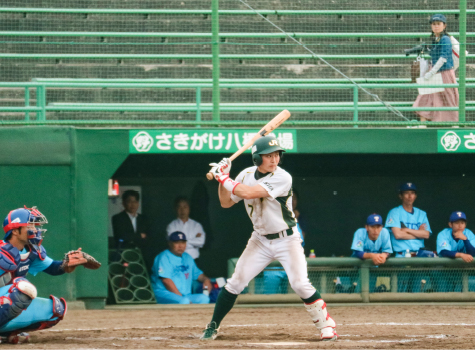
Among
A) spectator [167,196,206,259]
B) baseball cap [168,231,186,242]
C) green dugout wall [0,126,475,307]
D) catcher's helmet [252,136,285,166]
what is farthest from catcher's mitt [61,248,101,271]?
spectator [167,196,206,259]

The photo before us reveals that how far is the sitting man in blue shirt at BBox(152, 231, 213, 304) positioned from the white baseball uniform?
285 centimetres

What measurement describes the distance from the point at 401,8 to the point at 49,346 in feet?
22.5

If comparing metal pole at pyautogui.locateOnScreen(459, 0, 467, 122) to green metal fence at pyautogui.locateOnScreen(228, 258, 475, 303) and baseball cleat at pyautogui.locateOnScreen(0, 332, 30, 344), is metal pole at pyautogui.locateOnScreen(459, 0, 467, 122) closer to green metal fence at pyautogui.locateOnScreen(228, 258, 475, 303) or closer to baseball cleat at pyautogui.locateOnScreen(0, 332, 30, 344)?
green metal fence at pyautogui.locateOnScreen(228, 258, 475, 303)

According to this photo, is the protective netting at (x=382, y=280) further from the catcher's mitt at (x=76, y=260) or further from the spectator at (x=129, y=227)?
the catcher's mitt at (x=76, y=260)

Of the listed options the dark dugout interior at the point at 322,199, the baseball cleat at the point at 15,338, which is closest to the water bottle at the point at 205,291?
the dark dugout interior at the point at 322,199

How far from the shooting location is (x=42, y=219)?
17.3 ft

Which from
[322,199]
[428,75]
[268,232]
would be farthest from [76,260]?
[322,199]

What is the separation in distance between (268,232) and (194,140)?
2686 mm

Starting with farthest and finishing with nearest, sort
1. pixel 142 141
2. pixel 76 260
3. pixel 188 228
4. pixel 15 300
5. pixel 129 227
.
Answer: pixel 188 228 → pixel 129 227 → pixel 142 141 → pixel 76 260 → pixel 15 300

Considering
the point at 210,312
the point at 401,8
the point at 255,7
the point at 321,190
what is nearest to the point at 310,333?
the point at 210,312

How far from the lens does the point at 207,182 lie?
9.68 meters

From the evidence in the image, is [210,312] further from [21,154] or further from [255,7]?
[255,7]

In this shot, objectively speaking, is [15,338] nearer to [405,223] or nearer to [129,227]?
[129,227]

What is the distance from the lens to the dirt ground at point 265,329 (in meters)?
4.93
